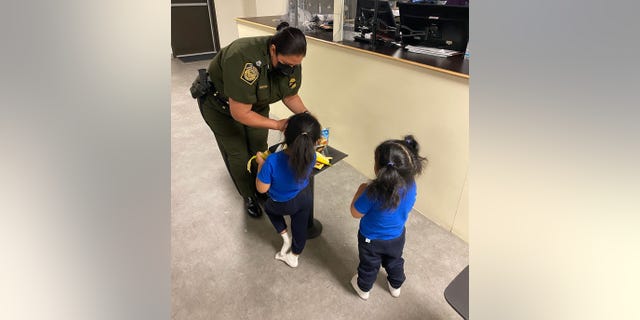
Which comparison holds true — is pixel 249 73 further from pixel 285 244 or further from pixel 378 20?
pixel 378 20

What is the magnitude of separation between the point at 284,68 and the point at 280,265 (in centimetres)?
106

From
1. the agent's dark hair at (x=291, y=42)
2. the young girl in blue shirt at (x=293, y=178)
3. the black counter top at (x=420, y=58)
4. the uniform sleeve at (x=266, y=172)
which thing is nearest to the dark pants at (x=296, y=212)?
the young girl in blue shirt at (x=293, y=178)

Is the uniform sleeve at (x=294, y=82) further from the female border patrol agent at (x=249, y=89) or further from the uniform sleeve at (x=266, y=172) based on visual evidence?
the uniform sleeve at (x=266, y=172)

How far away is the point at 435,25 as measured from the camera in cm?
222

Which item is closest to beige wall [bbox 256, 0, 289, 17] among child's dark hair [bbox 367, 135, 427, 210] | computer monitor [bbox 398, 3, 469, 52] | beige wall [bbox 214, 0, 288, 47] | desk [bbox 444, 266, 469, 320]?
beige wall [bbox 214, 0, 288, 47]

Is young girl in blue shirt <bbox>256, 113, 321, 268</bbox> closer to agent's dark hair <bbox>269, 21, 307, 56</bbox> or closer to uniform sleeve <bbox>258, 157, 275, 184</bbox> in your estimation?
uniform sleeve <bbox>258, 157, 275, 184</bbox>

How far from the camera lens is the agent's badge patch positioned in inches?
62.6

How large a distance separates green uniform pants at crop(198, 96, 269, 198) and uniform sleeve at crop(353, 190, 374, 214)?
781 millimetres

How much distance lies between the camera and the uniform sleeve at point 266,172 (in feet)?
4.92
